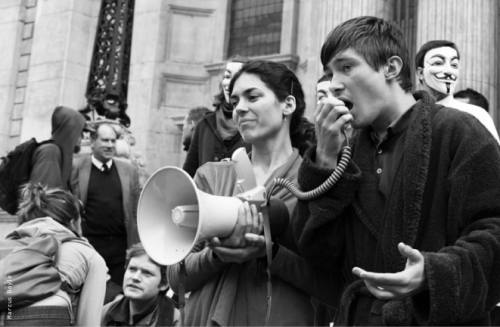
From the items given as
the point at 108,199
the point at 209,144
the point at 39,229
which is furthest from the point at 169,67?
the point at 39,229

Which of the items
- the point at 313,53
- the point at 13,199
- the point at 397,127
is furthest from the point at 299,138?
the point at 313,53

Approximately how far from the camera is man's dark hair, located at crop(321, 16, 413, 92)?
2707mm

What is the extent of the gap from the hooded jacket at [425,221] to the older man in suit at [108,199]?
453 cm

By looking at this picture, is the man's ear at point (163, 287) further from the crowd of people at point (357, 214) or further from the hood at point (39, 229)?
the crowd of people at point (357, 214)

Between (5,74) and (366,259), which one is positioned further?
(5,74)

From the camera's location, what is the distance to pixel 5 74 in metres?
16.2

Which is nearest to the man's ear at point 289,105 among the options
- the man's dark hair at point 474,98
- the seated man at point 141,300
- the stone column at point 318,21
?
the seated man at point 141,300

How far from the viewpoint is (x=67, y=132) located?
7.43 m

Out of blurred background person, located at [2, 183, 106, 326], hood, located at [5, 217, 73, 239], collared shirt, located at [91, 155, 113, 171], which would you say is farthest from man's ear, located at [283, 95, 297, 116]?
collared shirt, located at [91, 155, 113, 171]

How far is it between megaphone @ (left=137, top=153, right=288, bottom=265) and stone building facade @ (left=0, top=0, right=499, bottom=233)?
8.72 metres

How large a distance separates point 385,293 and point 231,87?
1608mm

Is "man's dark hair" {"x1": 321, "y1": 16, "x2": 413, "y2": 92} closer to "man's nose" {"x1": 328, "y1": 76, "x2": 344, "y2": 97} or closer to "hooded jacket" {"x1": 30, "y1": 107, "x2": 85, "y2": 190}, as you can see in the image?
"man's nose" {"x1": 328, "y1": 76, "x2": 344, "y2": 97}

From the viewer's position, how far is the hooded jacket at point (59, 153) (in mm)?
6875

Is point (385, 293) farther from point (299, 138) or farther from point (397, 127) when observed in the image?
point (299, 138)
